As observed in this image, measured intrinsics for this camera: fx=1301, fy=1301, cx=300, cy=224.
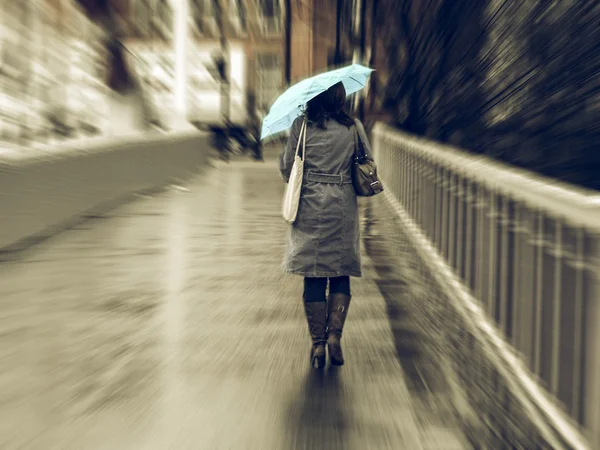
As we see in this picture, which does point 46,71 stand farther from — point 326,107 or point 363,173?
point 363,173

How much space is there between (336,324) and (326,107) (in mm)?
1163

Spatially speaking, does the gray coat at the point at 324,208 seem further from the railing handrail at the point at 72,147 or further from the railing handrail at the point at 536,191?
the railing handrail at the point at 72,147

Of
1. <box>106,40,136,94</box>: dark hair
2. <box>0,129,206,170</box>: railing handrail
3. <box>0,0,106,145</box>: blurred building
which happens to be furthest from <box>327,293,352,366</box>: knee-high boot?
<box>106,40,136,94</box>: dark hair

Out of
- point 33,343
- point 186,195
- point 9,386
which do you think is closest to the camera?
point 9,386

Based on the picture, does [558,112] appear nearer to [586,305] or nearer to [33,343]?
[33,343]

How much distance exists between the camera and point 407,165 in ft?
39.0

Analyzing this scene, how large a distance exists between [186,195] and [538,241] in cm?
1447

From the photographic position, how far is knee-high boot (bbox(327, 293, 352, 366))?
6867 millimetres

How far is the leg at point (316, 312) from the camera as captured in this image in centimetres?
692

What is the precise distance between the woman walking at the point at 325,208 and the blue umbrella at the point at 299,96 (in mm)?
92

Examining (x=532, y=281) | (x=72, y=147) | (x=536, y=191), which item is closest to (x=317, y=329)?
(x=532, y=281)

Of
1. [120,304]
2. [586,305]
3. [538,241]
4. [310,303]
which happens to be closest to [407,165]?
[120,304]

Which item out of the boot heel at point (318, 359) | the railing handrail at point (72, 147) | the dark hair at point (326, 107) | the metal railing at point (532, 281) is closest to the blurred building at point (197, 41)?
the railing handrail at point (72, 147)

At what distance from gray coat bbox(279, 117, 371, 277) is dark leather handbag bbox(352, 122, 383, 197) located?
0.05m
